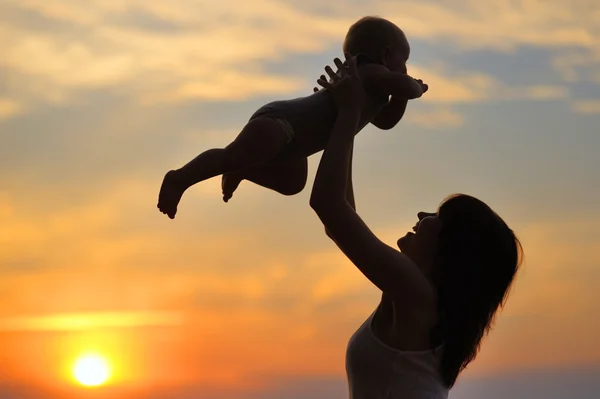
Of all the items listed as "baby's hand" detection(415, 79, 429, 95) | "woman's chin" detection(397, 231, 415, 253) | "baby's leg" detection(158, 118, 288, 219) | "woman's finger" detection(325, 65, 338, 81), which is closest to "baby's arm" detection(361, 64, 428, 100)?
"baby's hand" detection(415, 79, 429, 95)

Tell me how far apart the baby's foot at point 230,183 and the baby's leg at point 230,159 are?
1.01 ft

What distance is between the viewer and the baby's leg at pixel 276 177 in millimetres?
2664

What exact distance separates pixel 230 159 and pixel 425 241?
35.0 inches

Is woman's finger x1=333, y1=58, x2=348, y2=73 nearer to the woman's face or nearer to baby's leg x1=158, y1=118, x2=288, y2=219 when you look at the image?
baby's leg x1=158, y1=118, x2=288, y2=219

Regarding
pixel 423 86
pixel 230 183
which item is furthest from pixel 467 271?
pixel 230 183

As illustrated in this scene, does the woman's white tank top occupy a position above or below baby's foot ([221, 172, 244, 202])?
below

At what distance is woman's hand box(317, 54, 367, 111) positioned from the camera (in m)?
2.29

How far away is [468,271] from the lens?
2.24 m

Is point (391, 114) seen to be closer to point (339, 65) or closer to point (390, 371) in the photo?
point (339, 65)

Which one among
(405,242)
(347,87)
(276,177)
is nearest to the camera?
(347,87)

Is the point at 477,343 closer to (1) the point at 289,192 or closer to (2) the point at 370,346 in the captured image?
(2) the point at 370,346

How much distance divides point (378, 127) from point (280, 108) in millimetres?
593

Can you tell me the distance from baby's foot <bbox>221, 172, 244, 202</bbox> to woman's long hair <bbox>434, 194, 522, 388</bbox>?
3.40ft

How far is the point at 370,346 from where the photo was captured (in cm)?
222
